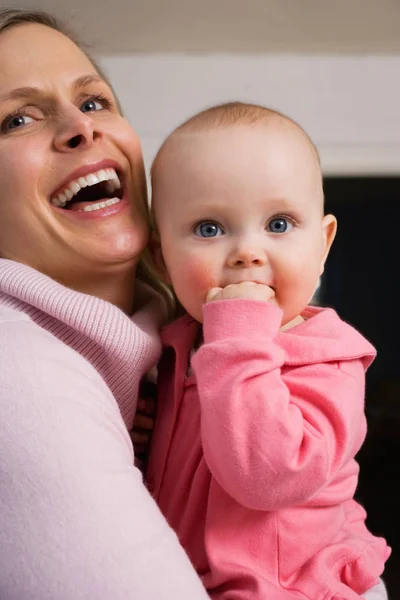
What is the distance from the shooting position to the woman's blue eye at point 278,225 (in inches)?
33.8

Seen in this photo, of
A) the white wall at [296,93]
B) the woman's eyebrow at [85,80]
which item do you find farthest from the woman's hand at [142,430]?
the white wall at [296,93]

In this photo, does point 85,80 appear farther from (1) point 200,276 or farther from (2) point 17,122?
(1) point 200,276

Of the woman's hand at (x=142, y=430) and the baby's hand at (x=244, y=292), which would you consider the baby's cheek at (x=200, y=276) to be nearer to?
the baby's hand at (x=244, y=292)

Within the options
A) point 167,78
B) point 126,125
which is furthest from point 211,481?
point 167,78

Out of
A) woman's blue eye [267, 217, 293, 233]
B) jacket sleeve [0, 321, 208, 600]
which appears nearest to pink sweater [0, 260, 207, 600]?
jacket sleeve [0, 321, 208, 600]

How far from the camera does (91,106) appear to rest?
3.59ft

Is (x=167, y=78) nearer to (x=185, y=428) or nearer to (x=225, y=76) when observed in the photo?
(x=225, y=76)

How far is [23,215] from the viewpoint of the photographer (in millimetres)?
972

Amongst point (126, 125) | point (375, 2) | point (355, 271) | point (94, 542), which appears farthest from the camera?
point (355, 271)

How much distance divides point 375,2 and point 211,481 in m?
2.23

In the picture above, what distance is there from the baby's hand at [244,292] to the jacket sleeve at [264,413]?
0.02 meters

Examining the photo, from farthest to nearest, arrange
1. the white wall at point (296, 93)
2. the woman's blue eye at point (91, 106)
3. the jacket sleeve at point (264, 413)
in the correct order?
the white wall at point (296, 93), the woman's blue eye at point (91, 106), the jacket sleeve at point (264, 413)

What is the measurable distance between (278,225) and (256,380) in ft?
0.76

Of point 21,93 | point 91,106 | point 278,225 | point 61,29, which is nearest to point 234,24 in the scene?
point 61,29
